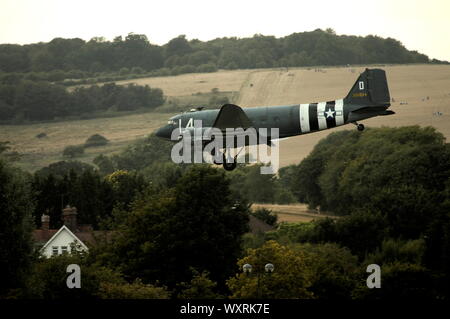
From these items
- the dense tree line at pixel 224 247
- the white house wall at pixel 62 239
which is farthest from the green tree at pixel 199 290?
the white house wall at pixel 62 239

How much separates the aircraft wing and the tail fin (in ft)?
21.5

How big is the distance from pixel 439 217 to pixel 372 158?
143 ft

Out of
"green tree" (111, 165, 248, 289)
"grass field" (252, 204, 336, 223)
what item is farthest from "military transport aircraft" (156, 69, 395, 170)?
"grass field" (252, 204, 336, 223)

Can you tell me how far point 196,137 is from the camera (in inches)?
3012

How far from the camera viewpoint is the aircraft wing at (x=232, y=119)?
7325 cm

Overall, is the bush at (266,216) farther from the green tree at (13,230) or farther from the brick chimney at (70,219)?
the green tree at (13,230)

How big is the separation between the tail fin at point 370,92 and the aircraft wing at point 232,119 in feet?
21.5

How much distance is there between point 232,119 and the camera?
2913 inches

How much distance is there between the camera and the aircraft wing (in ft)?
240

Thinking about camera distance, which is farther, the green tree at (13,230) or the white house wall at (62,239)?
the white house wall at (62,239)

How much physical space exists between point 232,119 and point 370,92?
28.6ft

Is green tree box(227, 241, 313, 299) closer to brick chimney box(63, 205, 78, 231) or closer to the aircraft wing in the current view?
the aircraft wing

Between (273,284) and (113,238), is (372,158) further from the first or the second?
(273,284)

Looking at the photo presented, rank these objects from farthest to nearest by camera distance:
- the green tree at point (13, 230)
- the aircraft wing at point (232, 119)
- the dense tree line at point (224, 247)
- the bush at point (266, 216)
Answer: the bush at point (266, 216), the dense tree line at point (224, 247), the green tree at point (13, 230), the aircraft wing at point (232, 119)
